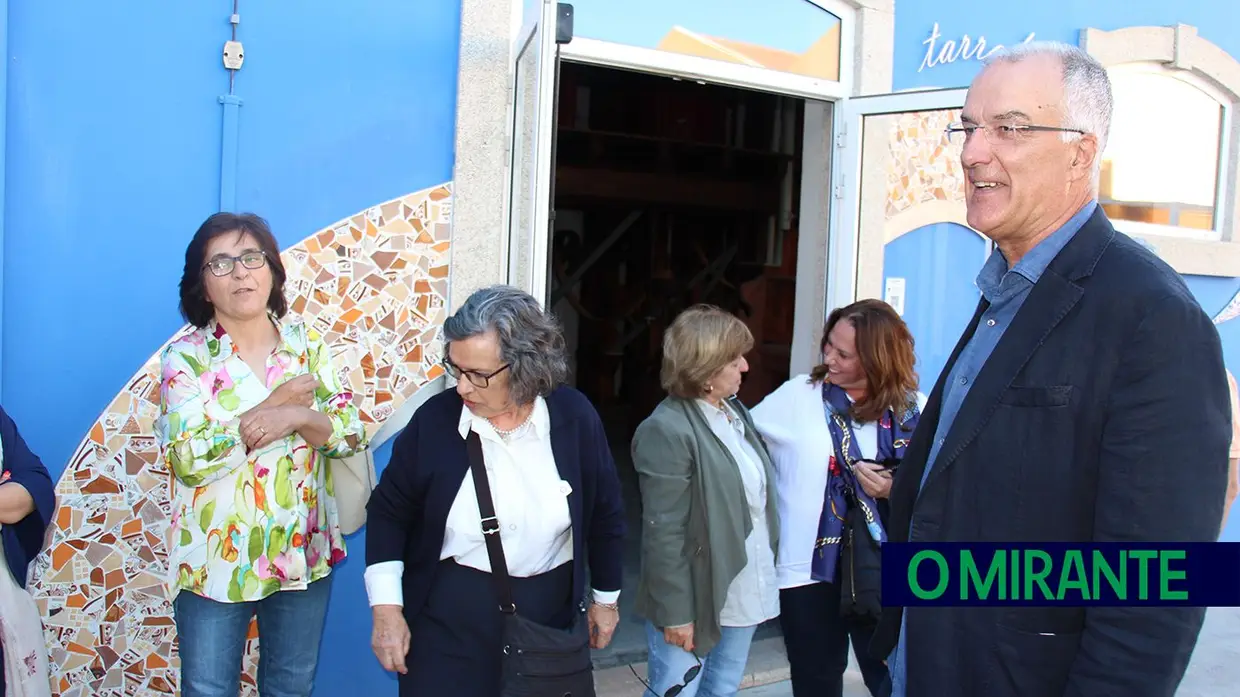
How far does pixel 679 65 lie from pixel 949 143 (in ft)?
5.77

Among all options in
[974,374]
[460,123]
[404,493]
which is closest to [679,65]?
[460,123]

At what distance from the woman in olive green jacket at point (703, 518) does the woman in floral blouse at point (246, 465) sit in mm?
936

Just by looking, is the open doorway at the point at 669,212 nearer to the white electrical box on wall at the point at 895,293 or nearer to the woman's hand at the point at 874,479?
the white electrical box on wall at the point at 895,293

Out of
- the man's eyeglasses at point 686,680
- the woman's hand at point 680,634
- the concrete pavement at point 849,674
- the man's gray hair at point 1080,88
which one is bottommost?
the concrete pavement at point 849,674

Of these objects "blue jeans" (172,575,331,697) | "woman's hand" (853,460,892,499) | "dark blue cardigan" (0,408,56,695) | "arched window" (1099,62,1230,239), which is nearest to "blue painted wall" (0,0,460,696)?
"dark blue cardigan" (0,408,56,695)

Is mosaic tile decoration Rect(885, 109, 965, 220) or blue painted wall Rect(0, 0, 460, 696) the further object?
mosaic tile decoration Rect(885, 109, 965, 220)

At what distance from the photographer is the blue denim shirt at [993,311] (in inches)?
70.9

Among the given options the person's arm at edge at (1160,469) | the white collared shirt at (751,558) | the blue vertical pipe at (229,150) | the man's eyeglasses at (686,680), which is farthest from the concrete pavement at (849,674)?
the person's arm at edge at (1160,469)

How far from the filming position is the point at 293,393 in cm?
270

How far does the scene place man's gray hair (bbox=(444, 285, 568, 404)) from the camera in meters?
2.63

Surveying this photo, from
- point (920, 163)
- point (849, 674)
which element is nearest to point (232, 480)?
point (849, 674)

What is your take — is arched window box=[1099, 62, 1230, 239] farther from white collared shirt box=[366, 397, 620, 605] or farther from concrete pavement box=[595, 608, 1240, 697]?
white collared shirt box=[366, 397, 620, 605]

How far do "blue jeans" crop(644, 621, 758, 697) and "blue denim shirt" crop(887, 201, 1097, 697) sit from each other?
4.46ft

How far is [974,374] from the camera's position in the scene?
1.84 m
